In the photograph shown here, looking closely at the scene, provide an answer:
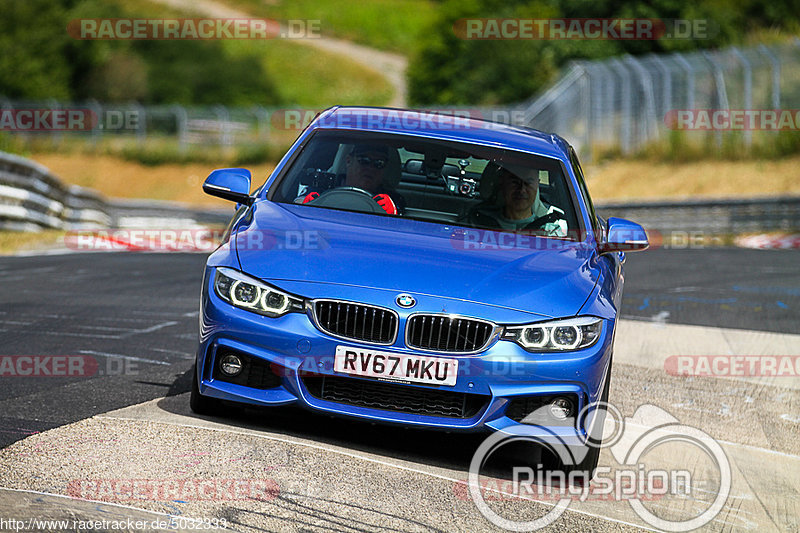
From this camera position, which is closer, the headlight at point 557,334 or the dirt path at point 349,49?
the headlight at point 557,334

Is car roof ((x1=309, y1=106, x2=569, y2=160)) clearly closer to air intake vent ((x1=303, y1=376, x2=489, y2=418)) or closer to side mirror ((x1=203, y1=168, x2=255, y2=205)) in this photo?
side mirror ((x1=203, y1=168, x2=255, y2=205))

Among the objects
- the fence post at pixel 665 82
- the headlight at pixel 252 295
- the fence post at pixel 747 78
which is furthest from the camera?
the fence post at pixel 665 82

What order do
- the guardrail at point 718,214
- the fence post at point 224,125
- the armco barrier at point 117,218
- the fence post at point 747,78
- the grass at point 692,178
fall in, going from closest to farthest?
the armco barrier at point 117,218, the guardrail at point 718,214, the fence post at point 747,78, the grass at point 692,178, the fence post at point 224,125

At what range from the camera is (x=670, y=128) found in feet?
114

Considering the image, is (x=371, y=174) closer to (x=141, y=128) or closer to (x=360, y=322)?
(x=360, y=322)

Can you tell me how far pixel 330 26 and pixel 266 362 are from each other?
102 metres

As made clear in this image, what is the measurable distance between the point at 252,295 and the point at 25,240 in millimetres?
12874

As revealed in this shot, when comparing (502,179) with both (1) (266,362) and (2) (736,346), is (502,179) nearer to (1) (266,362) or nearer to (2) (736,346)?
(1) (266,362)

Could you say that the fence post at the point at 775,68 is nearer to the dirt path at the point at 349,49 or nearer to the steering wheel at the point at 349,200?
the steering wheel at the point at 349,200

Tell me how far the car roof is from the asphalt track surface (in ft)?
5.29

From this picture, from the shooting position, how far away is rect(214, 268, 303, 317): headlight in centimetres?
545

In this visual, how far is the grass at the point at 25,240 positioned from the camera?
1698cm

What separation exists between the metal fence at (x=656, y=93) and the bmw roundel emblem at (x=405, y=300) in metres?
26.0

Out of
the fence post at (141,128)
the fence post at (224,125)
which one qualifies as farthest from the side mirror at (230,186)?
the fence post at (141,128)
